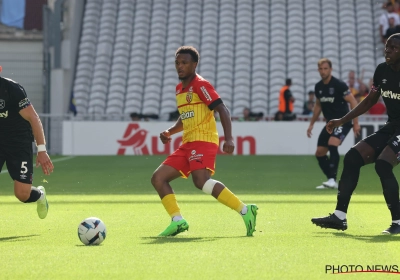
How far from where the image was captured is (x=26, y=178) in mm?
9172

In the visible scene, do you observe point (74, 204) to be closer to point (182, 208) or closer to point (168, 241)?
point (182, 208)

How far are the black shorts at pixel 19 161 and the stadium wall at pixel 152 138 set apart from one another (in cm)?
1607

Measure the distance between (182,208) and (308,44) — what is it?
20.9m

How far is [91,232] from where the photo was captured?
7602 millimetres

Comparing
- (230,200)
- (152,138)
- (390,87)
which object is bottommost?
(152,138)

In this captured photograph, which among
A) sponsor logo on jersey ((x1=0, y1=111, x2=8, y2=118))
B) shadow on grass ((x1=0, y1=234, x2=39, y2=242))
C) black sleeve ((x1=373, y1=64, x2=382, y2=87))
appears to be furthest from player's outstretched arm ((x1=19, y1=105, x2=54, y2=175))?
black sleeve ((x1=373, y1=64, x2=382, y2=87))

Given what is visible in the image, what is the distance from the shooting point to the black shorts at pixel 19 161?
9117 mm

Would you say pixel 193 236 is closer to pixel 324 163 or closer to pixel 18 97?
pixel 18 97

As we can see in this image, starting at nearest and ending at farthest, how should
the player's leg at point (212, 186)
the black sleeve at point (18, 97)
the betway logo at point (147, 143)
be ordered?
the player's leg at point (212, 186) → the black sleeve at point (18, 97) → the betway logo at point (147, 143)

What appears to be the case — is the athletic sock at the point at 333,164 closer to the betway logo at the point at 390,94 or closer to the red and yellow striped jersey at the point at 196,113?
the betway logo at the point at 390,94

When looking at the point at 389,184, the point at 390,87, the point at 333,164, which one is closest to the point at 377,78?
the point at 390,87

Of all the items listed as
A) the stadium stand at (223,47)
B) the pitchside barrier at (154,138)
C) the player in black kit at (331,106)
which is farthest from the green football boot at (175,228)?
the stadium stand at (223,47)

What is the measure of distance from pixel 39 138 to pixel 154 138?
17.0 meters

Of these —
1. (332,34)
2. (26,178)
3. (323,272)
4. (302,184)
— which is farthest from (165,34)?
(323,272)
